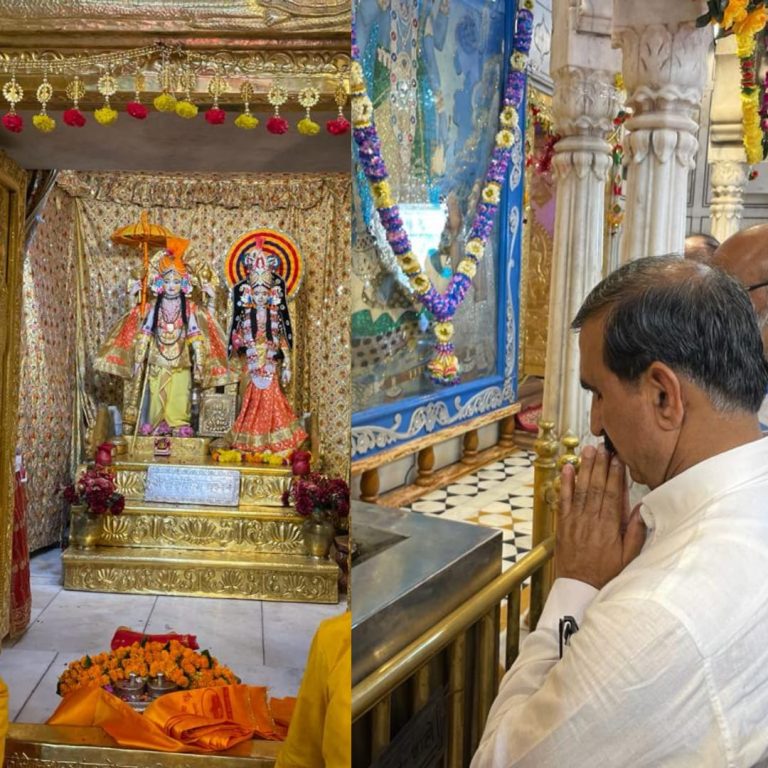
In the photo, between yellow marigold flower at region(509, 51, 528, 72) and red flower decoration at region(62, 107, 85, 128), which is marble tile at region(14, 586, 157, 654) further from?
yellow marigold flower at region(509, 51, 528, 72)

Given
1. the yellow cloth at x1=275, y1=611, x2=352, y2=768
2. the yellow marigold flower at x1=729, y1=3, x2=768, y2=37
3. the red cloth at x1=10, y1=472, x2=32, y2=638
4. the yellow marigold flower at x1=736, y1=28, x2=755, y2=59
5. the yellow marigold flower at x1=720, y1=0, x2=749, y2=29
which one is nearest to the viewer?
the yellow cloth at x1=275, y1=611, x2=352, y2=768

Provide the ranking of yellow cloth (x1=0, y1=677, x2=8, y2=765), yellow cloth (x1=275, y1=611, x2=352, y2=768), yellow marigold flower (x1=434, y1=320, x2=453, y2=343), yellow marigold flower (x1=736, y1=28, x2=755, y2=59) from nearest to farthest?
yellow marigold flower (x1=434, y1=320, x2=453, y2=343)
yellow cloth (x1=275, y1=611, x2=352, y2=768)
yellow marigold flower (x1=736, y1=28, x2=755, y2=59)
yellow cloth (x1=0, y1=677, x2=8, y2=765)

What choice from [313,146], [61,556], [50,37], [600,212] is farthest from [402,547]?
[61,556]

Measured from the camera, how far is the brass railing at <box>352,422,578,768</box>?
0.42 meters

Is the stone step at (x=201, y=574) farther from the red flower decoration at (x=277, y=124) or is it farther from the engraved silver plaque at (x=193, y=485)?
the red flower decoration at (x=277, y=124)

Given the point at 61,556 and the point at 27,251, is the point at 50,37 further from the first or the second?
the point at 61,556

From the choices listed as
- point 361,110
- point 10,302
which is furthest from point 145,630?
point 361,110

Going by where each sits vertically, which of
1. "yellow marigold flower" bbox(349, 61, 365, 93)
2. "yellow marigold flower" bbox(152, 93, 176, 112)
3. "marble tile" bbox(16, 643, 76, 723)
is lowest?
"marble tile" bbox(16, 643, 76, 723)

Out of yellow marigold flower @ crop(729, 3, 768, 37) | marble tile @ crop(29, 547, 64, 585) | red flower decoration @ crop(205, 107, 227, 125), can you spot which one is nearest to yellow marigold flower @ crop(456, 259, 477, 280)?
yellow marigold flower @ crop(729, 3, 768, 37)

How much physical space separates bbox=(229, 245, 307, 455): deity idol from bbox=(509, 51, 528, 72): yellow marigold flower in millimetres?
1195

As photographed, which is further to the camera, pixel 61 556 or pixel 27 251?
pixel 61 556

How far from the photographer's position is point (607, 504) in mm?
493

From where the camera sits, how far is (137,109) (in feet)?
4.79

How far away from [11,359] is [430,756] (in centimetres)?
161
